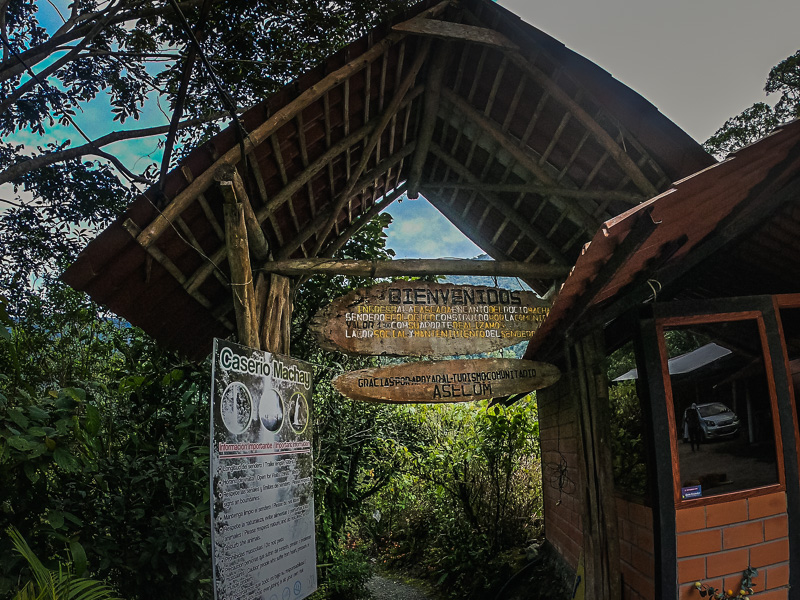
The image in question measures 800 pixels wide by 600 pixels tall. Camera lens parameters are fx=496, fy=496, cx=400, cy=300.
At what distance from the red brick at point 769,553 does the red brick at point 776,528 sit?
37 millimetres

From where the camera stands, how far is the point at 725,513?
319 centimetres

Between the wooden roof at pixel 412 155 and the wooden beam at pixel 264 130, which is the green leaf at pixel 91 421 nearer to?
the wooden roof at pixel 412 155

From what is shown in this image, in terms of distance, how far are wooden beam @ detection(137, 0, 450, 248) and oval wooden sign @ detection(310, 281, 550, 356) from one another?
1406 mm

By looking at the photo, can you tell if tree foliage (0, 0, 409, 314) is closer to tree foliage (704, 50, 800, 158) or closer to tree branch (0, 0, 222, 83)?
tree branch (0, 0, 222, 83)

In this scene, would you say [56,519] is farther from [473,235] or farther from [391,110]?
[473,235]

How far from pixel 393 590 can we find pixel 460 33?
8492 mm

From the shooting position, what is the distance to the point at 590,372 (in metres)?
4.44

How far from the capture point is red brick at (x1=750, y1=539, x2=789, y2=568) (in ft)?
10.4

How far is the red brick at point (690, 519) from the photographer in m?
3.15

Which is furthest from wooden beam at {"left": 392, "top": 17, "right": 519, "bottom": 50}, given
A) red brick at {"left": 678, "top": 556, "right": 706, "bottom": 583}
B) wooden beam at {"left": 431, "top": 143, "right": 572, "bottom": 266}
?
red brick at {"left": 678, "top": 556, "right": 706, "bottom": 583}

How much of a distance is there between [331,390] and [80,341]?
343 cm

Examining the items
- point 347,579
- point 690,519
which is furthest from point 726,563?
point 347,579

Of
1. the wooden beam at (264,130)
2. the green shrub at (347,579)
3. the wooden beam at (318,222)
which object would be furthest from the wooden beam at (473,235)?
the green shrub at (347,579)

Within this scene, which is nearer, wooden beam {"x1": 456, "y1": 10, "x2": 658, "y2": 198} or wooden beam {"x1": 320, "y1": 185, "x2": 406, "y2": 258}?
wooden beam {"x1": 456, "y1": 10, "x2": 658, "y2": 198}
